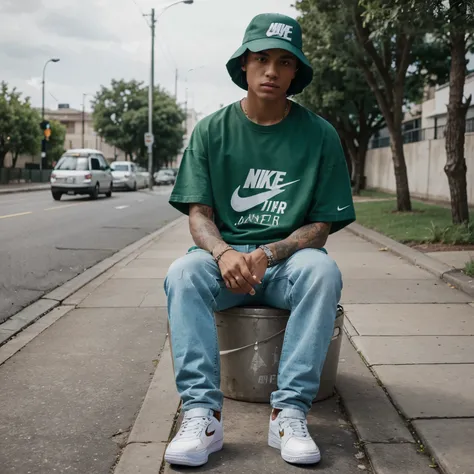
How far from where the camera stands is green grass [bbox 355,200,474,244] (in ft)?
31.9

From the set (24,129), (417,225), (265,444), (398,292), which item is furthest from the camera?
(24,129)

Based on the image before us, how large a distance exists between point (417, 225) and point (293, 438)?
994 cm

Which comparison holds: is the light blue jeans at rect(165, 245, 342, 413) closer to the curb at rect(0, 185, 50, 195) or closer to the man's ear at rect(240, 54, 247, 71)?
the man's ear at rect(240, 54, 247, 71)

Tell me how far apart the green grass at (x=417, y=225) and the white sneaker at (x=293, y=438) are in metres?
7.29

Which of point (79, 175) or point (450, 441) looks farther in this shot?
point (79, 175)

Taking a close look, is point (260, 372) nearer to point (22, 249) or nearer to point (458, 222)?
point (22, 249)

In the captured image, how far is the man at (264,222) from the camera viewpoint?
9.46 ft

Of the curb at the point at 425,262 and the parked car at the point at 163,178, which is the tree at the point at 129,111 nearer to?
the parked car at the point at 163,178

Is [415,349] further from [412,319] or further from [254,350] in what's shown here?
[254,350]

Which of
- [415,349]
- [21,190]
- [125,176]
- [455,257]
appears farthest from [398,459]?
[125,176]

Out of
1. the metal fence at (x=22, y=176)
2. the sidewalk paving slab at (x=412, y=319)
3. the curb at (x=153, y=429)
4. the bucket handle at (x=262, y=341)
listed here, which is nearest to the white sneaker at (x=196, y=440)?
the curb at (x=153, y=429)

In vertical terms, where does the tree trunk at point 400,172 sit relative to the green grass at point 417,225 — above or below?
above

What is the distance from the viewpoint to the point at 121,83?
62.2 metres

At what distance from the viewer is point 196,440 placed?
266cm
